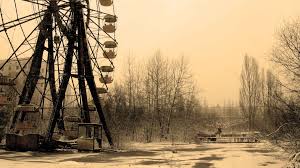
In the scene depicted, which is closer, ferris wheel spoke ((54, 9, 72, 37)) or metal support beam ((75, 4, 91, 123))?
metal support beam ((75, 4, 91, 123))

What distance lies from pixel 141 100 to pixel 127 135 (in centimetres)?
1919

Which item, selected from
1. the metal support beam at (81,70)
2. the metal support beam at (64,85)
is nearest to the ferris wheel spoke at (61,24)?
the metal support beam at (64,85)

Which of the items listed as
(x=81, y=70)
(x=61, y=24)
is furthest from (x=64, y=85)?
(x=61, y=24)

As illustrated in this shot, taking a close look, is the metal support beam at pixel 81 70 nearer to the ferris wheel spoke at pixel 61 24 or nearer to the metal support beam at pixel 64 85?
the metal support beam at pixel 64 85

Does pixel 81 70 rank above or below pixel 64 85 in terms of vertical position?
above

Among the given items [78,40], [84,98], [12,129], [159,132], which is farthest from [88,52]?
[159,132]

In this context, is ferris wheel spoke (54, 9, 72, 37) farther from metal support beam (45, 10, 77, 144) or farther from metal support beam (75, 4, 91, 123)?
metal support beam (75, 4, 91, 123)

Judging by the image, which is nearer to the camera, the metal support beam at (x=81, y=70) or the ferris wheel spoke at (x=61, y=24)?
the metal support beam at (x=81, y=70)

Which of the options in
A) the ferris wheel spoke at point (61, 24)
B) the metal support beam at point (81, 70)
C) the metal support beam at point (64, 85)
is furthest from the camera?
the ferris wheel spoke at point (61, 24)

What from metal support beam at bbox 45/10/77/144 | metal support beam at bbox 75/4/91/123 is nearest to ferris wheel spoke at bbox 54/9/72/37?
metal support beam at bbox 45/10/77/144

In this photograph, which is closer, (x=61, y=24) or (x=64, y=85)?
(x=64, y=85)

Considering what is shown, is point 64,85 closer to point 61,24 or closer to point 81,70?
point 81,70

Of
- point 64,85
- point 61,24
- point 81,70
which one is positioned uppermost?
point 61,24

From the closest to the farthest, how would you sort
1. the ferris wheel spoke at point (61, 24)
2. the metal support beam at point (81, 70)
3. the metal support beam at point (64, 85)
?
the metal support beam at point (64, 85) < the metal support beam at point (81, 70) < the ferris wheel spoke at point (61, 24)
